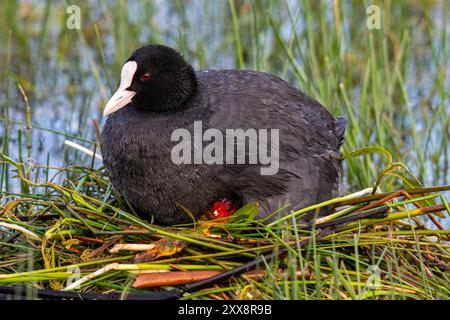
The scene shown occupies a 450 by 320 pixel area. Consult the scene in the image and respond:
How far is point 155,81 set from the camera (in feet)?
13.5

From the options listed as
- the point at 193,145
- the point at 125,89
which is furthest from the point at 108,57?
the point at 193,145

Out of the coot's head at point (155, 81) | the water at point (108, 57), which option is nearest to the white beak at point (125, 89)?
the coot's head at point (155, 81)

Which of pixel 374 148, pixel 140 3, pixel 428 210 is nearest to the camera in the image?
pixel 428 210

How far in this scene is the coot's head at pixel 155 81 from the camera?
4.07 meters

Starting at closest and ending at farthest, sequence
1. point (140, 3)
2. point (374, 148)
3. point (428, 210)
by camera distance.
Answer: point (428, 210), point (374, 148), point (140, 3)

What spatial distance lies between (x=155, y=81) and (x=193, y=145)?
393mm

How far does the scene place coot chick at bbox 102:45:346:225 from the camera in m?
4.01

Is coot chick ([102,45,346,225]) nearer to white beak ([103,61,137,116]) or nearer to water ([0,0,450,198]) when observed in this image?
white beak ([103,61,137,116])

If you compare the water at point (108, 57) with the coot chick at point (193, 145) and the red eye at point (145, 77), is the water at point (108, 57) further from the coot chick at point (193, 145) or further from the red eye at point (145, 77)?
the red eye at point (145, 77)
